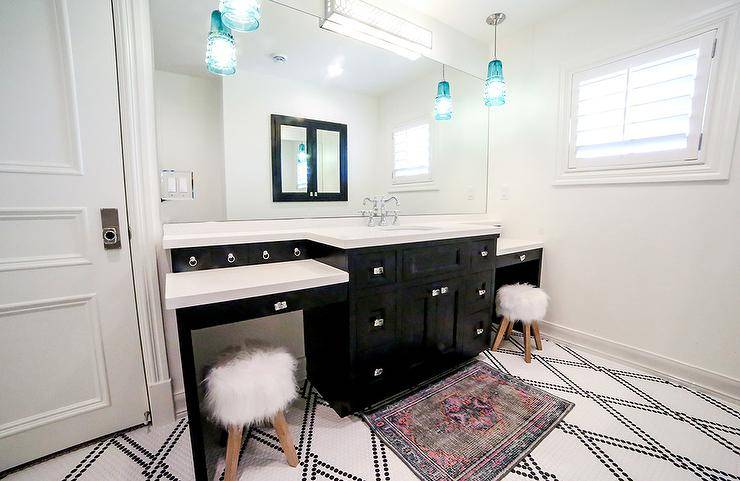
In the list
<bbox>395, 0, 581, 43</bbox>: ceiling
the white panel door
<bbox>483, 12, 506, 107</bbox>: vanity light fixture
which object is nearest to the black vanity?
the white panel door

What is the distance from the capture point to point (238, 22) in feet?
4.46

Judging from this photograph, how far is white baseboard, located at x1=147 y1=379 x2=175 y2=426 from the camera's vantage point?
4.70 feet

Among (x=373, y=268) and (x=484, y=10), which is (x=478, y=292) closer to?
(x=373, y=268)

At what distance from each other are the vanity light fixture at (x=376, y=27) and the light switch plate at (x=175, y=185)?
1200 mm

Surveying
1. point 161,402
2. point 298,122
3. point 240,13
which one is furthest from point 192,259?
point 240,13

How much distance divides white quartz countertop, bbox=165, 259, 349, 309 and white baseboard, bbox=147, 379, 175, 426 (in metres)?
0.59

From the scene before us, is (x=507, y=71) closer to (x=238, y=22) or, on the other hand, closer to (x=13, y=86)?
(x=238, y=22)

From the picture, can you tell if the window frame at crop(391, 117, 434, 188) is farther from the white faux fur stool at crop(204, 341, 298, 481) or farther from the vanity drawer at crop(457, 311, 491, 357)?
the white faux fur stool at crop(204, 341, 298, 481)

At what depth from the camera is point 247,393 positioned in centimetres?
107

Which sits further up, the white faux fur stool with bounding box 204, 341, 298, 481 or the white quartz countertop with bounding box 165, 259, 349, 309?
the white quartz countertop with bounding box 165, 259, 349, 309

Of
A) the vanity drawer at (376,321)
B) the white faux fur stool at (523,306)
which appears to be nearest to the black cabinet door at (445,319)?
the vanity drawer at (376,321)

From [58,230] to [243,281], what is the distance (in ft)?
2.64

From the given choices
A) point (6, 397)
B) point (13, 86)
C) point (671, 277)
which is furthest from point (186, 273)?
point (671, 277)

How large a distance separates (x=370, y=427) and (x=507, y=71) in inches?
110
